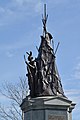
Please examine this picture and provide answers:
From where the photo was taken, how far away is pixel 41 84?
15992mm

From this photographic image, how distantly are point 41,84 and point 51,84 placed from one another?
50 centimetres

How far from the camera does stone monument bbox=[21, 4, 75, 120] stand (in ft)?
49.7

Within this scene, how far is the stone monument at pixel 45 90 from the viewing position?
15156 millimetres

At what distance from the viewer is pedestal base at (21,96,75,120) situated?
49.5ft

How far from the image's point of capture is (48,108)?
15125 mm

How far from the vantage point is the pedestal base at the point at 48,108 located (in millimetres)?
15086

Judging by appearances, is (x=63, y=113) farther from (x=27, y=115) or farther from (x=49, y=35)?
(x=49, y=35)

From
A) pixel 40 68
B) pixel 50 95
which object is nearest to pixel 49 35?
pixel 40 68

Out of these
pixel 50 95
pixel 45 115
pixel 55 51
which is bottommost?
pixel 45 115

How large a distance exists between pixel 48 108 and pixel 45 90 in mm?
1004

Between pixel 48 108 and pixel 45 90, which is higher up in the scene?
pixel 45 90

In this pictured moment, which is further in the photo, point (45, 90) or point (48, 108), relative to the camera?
point (45, 90)

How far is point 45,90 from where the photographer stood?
15.9 meters

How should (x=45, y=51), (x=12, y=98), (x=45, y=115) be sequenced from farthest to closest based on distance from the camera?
(x=12, y=98)
(x=45, y=51)
(x=45, y=115)
